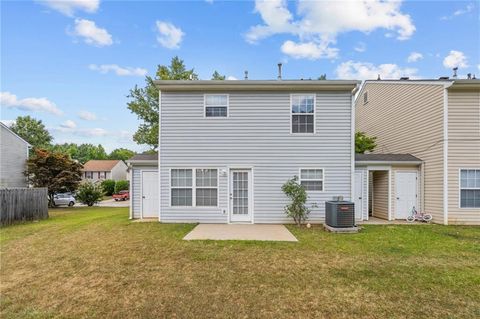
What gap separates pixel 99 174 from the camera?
4497 centimetres

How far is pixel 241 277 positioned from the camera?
185 inches

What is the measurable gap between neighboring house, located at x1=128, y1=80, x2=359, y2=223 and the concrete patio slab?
2.21ft

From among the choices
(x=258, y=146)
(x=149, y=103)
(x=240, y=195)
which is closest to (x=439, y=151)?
(x=258, y=146)

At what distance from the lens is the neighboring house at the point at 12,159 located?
19.3 m

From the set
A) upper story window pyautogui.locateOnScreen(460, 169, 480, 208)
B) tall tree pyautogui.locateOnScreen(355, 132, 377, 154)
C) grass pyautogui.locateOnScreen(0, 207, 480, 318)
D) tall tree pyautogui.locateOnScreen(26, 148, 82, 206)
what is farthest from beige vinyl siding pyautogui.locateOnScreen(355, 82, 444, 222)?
tall tree pyautogui.locateOnScreen(26, 148, 82, 206)

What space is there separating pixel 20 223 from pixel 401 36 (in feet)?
67.5

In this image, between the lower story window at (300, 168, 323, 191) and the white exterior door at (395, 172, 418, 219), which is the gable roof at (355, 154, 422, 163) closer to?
the white exterior door at (395, 172, 418, 219)

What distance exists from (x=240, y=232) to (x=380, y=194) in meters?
7.27

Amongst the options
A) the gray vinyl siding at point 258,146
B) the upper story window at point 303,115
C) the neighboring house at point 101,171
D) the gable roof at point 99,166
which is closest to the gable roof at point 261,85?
the gray vinyl siding at point 258,146

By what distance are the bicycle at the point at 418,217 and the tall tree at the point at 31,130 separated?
161ft

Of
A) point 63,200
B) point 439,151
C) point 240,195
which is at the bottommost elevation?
point 63,200

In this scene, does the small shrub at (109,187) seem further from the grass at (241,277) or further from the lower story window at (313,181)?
the lower story window at (313,181)

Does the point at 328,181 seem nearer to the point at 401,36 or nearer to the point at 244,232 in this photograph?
the point at 244,232

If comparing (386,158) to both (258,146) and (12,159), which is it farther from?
(12,159)
